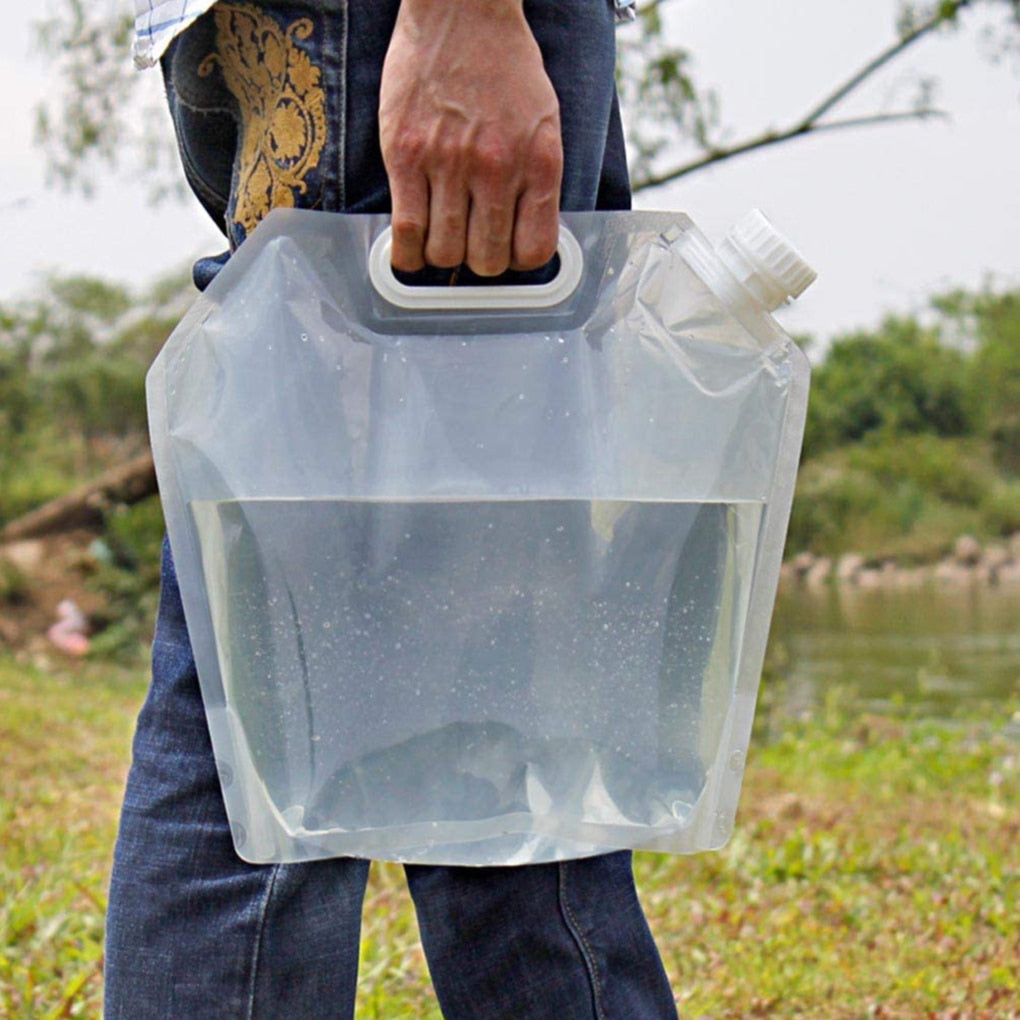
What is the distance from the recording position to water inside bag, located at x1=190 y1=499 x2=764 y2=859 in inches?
39.4

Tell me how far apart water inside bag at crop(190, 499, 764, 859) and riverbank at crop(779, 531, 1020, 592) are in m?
15.9

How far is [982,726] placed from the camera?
515cm

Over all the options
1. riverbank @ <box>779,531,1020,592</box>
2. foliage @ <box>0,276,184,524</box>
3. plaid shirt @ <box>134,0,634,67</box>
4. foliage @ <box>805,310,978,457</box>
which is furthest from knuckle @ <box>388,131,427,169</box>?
foliage @ <box>805,310,978,457</box>

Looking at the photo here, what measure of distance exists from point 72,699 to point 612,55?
4.39 meters

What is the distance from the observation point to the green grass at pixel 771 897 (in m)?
1.84

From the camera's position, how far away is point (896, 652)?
29.4 feet

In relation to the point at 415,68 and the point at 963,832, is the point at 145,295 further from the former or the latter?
the point at 415,68

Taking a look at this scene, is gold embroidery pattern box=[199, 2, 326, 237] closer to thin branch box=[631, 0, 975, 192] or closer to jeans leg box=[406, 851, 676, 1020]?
jeans leg box=[406, 851, 676, 1020]

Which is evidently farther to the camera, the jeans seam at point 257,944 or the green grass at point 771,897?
the green grass at point 771,897

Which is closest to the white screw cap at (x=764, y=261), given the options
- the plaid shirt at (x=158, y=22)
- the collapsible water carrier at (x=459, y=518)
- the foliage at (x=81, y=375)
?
the collapsible water carrier at (x=459, y=518)

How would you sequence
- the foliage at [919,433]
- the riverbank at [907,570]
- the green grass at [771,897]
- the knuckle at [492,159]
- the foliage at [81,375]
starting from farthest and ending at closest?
the foliage at [919,433] → the riverbank at [907,570] → the foliage at [81,375] → the green grass at [771,897] → the knuckle at [492,159]

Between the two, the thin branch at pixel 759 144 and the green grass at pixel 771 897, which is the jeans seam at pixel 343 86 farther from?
the thin branch at pixel 759 144

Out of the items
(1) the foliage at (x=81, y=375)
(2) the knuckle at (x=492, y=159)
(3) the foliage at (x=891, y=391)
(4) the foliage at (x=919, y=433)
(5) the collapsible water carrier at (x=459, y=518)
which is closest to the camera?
(2) the knuckle at (x=492, y=159)

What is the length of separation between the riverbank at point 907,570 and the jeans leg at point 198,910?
52.4 feet
